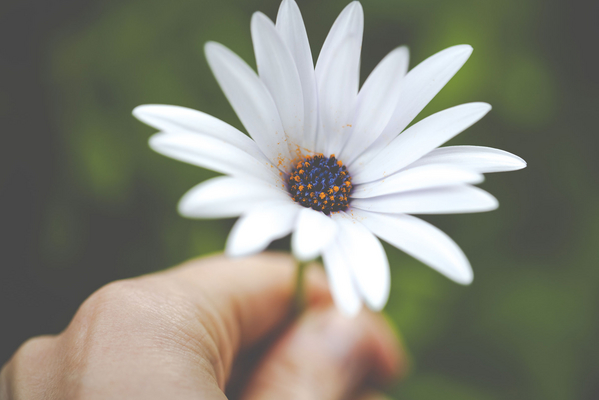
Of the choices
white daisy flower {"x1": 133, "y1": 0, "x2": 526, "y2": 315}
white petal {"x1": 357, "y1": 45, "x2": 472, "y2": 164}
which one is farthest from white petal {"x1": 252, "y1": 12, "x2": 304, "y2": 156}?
white petal {"x1": 357, "y1": 45, "x2": 472, "y2": 164}

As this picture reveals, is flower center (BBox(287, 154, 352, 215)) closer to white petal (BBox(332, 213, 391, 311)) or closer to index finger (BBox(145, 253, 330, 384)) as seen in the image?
white petal (BBox(332, 213, 391, 311))

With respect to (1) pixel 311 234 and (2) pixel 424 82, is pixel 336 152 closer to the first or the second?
(2) pixel 424 82

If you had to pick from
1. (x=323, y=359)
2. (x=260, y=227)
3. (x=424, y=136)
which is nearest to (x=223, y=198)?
(x=260, y=227)

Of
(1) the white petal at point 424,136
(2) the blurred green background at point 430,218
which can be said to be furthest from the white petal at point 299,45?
(2) the blurred green background at point 430,218

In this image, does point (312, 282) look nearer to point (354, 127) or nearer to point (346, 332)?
point (346, 332)

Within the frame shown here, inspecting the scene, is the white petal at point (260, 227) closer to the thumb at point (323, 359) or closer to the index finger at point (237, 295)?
the index finger at point (237, 295)
